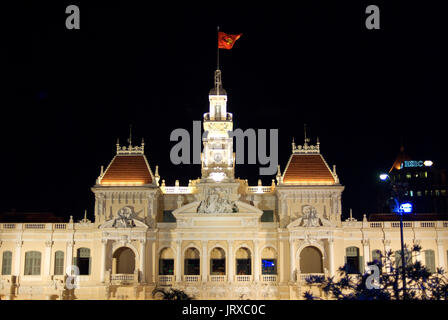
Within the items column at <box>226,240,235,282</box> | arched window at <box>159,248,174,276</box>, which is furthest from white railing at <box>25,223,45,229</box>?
column at <box>226,240,235,282</box>

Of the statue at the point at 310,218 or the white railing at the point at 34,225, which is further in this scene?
the white railing at the point at 34,225

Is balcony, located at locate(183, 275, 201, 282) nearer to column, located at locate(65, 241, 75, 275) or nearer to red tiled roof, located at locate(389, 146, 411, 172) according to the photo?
column, located at locate(65, 241, 75, 275)

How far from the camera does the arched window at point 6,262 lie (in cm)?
5738

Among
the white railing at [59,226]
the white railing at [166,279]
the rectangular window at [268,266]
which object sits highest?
the white railing at [59,226]

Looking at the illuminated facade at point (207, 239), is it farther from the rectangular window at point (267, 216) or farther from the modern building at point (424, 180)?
the modern building at point (424, 180)

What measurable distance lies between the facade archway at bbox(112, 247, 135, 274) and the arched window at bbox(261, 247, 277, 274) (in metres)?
13.2

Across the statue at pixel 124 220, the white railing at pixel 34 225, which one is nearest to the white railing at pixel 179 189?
the statue at pixel 124 220

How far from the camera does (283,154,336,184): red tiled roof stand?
57594 mm

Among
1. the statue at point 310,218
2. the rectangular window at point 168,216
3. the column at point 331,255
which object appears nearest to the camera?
the column at point 331,255

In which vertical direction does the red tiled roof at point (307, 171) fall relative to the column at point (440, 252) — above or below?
above

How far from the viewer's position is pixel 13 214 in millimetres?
65438

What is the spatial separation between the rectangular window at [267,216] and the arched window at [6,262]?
85.2 ft

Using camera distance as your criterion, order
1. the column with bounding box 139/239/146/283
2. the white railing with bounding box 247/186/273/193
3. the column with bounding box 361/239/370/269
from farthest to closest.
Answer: the white railing with bounding box 247/186/273/193 → the column with bounding box 361/239/370/269 → the column with bounding box 139/239/146/283

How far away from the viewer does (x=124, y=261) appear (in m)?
58.1
